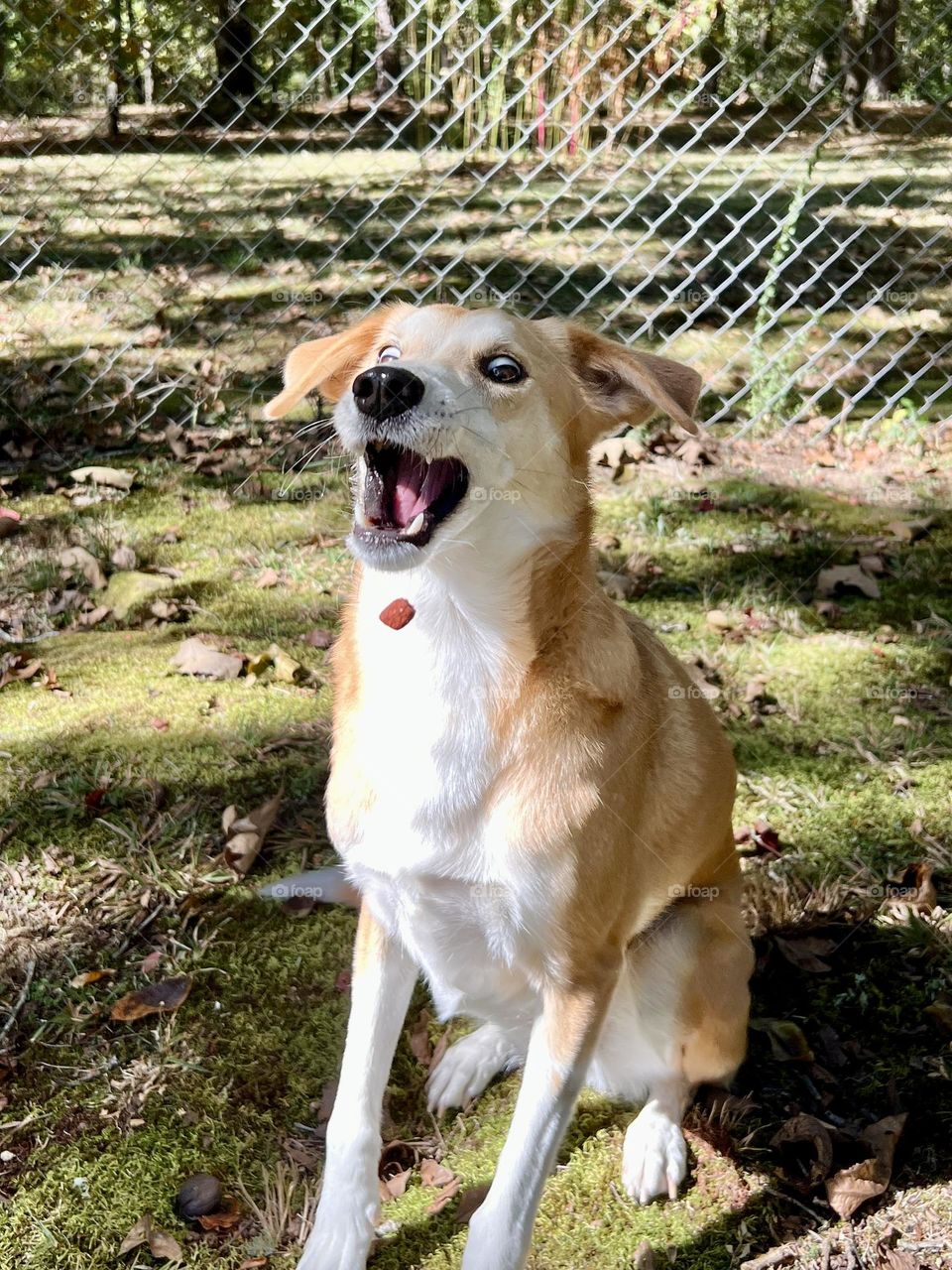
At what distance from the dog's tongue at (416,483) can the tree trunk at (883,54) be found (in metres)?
3.77

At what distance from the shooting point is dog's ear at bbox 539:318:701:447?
2291 mm

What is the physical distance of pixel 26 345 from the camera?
541 centimetres

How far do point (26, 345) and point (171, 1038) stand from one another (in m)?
3.90

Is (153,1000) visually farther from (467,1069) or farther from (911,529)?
(911,529)

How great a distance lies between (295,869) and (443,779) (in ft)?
3.64

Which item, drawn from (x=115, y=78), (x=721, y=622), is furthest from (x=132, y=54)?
(x=721, y=622)

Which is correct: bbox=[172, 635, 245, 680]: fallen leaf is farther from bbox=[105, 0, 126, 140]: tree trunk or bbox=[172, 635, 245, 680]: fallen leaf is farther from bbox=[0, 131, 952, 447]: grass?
bbox=[105, 0, 126, 140]: tree trunk

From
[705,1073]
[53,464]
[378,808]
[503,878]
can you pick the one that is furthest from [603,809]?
[53,464]

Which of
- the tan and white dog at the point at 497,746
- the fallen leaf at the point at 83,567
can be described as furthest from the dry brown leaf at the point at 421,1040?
the fallen leaf at the point at 83,567

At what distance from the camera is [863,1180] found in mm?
2320

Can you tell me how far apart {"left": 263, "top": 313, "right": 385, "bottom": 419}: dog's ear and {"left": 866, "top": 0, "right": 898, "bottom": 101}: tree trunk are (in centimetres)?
351

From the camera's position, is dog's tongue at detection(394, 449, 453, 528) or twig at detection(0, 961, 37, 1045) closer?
dog's tongue at detection(394, 449, 453, 528)

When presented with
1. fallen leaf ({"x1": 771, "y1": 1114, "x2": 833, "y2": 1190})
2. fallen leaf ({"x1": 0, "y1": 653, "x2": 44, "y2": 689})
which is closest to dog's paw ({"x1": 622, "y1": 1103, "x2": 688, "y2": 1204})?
fallen leaf ({"x1": 771, "y1": 1114, "x2": 833, "y2": 1190})

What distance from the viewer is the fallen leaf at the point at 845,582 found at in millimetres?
4453
